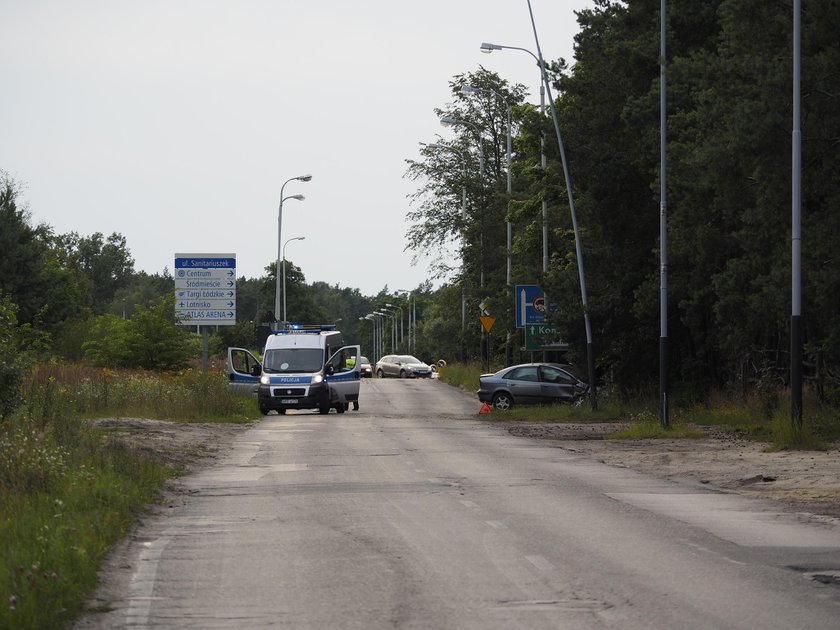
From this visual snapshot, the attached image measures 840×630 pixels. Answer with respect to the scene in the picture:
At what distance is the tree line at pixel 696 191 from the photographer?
28.4 meters

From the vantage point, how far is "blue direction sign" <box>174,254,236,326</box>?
4403 cm

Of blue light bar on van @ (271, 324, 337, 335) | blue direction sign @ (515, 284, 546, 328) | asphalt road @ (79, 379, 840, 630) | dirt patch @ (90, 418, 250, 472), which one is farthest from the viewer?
blue direction sign @ (515, 284, 546, 328)

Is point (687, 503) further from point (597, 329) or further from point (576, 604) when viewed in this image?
point (597, 329)

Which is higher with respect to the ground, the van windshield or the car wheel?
the van windshield

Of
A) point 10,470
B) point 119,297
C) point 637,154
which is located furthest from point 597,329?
point 119,297

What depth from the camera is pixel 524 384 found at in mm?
42688

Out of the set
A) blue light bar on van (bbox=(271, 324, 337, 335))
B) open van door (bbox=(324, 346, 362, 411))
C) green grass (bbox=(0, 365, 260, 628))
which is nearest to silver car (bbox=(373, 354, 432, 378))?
blue light bar on van (bbox=(271, 324, 337, 335))

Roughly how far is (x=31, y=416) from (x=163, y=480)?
357 centimetres

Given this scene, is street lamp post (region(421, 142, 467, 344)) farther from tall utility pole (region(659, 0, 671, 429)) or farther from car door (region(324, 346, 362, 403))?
tall utility pole (region(659, 0, 671, 429))

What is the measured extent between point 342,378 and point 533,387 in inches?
236

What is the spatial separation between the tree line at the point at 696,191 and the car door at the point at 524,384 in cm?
143

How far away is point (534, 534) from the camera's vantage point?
12312mm

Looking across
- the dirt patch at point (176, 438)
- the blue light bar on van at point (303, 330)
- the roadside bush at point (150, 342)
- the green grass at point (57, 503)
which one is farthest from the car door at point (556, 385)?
the green grass at point (57, 503)

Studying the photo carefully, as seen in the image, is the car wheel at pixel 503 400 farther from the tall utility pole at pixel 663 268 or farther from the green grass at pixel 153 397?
the tall utility pole at pixel 663 268
